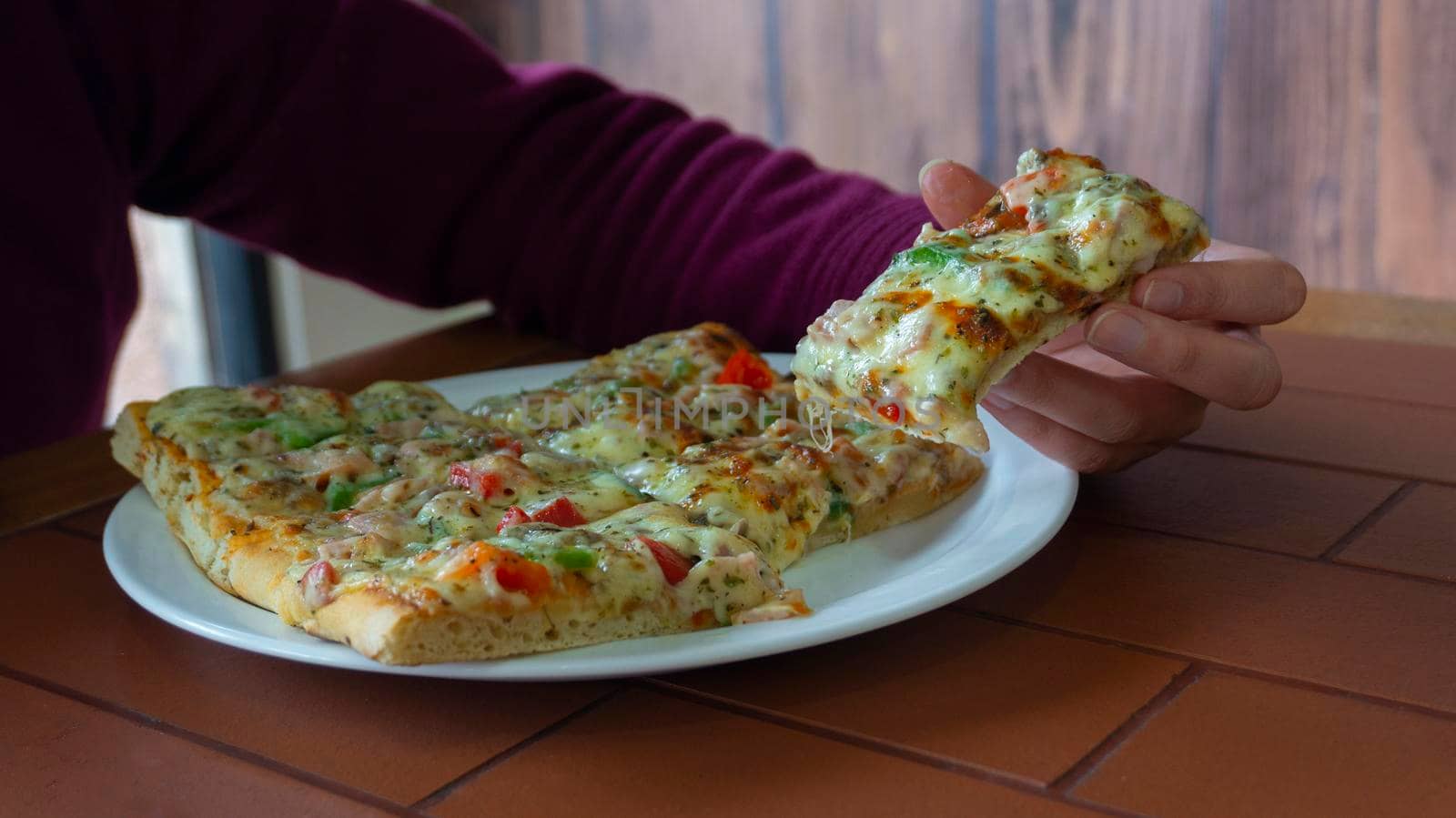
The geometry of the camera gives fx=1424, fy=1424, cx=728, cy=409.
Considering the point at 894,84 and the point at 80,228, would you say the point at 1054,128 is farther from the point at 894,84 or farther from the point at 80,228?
the point at 80,228

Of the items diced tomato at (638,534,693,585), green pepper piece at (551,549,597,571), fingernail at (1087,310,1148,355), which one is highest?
fingernail at (1087,310,1148,355)

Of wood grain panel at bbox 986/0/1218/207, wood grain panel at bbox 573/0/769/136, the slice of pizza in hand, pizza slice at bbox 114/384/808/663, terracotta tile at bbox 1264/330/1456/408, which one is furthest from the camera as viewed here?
wood grain panel at bbox 573/0/769/136

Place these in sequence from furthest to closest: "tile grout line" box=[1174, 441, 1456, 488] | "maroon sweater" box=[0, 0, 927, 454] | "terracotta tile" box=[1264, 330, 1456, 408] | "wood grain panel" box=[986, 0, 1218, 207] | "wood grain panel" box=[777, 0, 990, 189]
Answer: "wood grain panel" box=[777, 0, 990, 189] → "wood grain panel" box=[986, 0, 1218, 207] → "maroon sweater" box=[0, 0, 927, 454] → "terracotta tile" box=[1264, 330, 1456, 408] → "tile grout line" box=[1174, 441, 1456, 488]

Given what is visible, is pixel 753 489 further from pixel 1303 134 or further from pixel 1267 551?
pixel 1303 134

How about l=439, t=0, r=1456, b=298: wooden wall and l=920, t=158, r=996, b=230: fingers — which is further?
l=439, t=0, r=1456, b=298: wooden wall

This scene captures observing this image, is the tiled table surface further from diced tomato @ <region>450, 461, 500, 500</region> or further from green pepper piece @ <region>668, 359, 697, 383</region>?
green pepper piece @ <region>668, 359, 697, 383</region>

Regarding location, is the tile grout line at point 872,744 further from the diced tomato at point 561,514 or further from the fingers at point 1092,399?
the fingers at point 1092,399

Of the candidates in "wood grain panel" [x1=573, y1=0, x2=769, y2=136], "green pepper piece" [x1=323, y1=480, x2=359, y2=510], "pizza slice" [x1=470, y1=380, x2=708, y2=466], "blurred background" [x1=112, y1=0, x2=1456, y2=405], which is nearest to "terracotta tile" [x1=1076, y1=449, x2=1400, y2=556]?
"pizza slice" [x1=470, y1=380, x2=708, y2=466]

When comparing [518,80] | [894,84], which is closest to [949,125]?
[894,84]
